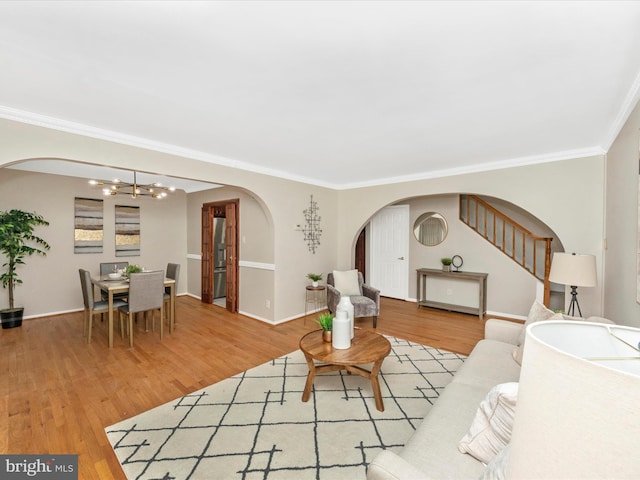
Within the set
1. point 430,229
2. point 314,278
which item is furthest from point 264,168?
point 430,229

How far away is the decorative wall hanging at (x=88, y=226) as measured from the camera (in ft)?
17.0

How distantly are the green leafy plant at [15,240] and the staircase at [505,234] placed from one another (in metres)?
7.17

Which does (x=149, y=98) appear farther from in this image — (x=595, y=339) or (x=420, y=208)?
(x=420, y=208)

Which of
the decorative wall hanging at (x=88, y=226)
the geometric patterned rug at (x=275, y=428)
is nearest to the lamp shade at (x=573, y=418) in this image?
the geometric patterned rug at (x=275, y=428)

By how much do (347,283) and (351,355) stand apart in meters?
2.33

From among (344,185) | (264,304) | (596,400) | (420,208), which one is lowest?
(264,304)

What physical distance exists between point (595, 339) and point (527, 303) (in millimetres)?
5120

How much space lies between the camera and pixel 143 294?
3717 millimetres

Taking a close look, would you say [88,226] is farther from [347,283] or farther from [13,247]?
[347,283]

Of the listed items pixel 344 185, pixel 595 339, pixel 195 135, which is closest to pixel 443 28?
pixel 595 339

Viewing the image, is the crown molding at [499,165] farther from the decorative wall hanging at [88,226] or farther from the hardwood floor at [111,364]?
the decorative wall hanging at [88,226]

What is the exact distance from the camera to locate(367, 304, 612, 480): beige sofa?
114 cm

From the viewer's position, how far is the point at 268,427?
212cm

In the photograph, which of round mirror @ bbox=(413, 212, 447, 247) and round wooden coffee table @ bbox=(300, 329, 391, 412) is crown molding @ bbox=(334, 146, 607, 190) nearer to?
round mirror @ bbox=(413, 212, 447, 247)
